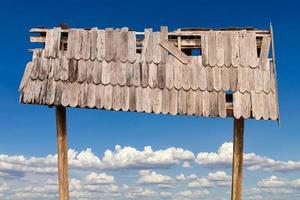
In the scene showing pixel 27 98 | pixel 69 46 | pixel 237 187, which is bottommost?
pixel 237 187

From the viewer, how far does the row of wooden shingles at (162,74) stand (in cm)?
1983

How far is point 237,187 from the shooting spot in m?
20.1

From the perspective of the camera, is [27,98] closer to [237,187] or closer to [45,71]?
[45,71]

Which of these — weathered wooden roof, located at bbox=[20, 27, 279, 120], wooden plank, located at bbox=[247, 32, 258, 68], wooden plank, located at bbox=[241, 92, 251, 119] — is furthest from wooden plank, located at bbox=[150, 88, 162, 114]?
wooden plank, located at bbox=[247, 32, 258, 68]

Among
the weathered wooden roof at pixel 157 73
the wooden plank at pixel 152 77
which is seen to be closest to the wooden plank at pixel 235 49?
the weathered wooden roof at pixel 157 73

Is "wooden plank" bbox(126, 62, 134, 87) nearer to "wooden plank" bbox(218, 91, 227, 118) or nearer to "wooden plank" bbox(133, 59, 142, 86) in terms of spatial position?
"wooden plank" bbox(133, 59, 142, 86)

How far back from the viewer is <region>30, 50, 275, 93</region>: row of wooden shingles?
19.8 meters

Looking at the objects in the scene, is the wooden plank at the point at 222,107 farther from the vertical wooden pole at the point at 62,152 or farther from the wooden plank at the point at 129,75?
the vertical wooden pole at the point at 62,152

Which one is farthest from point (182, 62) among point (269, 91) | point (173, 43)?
point (269, 91)

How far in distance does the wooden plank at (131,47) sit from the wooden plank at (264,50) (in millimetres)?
3446

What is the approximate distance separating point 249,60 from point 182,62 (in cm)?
183

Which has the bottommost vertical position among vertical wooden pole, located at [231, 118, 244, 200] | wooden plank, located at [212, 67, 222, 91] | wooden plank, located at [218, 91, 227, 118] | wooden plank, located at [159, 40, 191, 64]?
vertical wooden pole, located at [231, 118, 244, 200]

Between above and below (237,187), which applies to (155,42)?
above

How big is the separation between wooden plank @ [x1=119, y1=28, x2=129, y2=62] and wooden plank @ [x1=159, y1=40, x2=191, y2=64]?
0.95 metres
